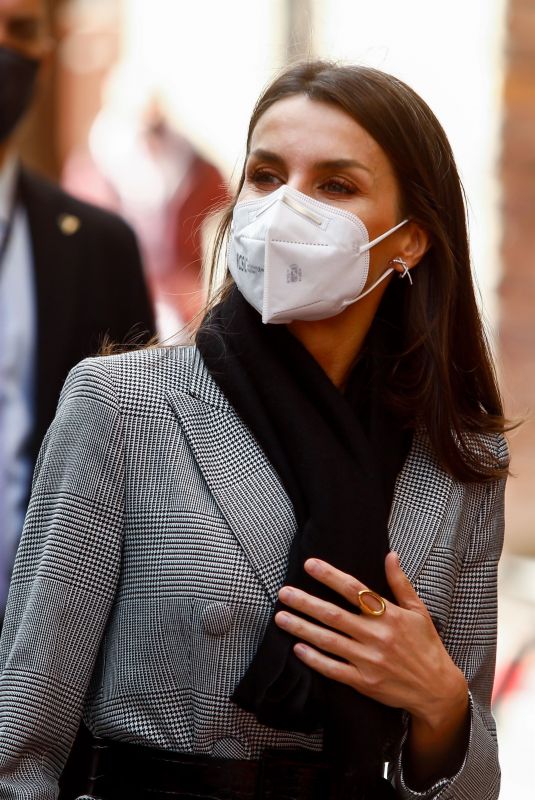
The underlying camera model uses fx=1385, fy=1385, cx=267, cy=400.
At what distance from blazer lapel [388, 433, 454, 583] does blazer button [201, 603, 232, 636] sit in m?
0.38

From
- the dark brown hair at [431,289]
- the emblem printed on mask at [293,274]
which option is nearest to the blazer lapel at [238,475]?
the emblem printed on mask at [293,274]

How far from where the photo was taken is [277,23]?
239 inches

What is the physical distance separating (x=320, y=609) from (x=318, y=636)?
0.04 m

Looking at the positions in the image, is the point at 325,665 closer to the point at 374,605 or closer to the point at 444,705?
the point at 374,605

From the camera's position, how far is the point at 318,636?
2230mm

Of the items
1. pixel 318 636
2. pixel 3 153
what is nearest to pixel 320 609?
pixel 318 636

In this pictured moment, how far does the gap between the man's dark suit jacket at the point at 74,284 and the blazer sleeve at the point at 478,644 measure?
159cm

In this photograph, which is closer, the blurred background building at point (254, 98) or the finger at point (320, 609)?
the finger at point (320, 609)

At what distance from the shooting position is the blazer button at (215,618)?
220 centimetres

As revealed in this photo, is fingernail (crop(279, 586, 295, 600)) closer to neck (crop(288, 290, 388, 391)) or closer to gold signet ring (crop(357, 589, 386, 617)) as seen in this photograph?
gold signet ring (crop(357, 589, 386, 617))

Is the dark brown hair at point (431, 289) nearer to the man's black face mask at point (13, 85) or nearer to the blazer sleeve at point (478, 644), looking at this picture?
the blazer sleeve at point (478, 644)

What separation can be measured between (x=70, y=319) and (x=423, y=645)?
2.05m

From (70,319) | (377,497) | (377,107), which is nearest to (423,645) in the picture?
(377,497)

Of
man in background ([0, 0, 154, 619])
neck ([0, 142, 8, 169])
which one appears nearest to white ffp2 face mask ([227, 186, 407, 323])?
man in background ([0, 0, 154, 619])
